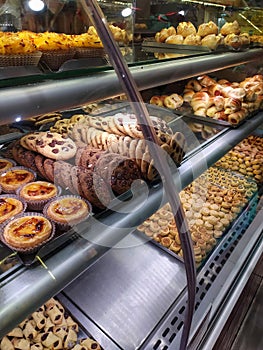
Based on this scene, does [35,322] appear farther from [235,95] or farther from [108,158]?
[235,95]

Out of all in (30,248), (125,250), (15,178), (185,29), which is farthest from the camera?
(185,29)

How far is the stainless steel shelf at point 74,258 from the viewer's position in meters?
0.61

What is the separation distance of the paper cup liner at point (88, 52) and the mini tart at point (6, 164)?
43 cm

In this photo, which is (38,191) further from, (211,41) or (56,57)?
(211,41)

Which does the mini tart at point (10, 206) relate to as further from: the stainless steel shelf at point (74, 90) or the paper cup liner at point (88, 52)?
the paper cup liner at point (88, 52)

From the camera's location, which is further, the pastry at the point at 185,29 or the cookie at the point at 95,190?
the pastry at the point at 185,29

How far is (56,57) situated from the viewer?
31.0 inches

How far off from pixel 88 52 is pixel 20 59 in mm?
221

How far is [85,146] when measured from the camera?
3.46ft

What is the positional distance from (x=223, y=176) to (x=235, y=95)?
0.59 m

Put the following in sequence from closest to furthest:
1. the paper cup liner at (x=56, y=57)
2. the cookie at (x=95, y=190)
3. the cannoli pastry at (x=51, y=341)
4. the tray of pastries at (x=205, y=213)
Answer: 1. the paper cup liner at (x=56, y=57)
2. the cookie at (x=95, y=190)
3. the cannoli pastry at (x=51, y=341)
4. the tray of pastries at (x=205, y=213)

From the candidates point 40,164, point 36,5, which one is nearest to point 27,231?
point 40,164

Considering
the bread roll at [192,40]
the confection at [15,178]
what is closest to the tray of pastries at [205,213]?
the confection at [15,178]

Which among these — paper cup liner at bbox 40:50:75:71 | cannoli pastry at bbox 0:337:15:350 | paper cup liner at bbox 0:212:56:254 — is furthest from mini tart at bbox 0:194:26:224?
cannoli pastry at bbox 0:337:15:350
